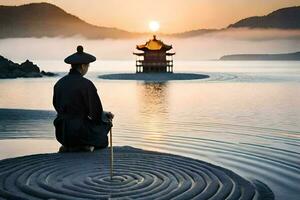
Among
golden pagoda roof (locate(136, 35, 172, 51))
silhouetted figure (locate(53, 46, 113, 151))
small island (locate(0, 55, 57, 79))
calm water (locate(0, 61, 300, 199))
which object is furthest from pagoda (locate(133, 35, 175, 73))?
silhouetted figure (locate(53, 46, 113, 151))

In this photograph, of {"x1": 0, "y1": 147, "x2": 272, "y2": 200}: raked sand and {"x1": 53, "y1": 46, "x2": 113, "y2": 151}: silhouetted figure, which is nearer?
{"x1": 0, "y1": 147, "x2": 272, "y2": 200}: raked sand

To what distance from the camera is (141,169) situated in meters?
7.97

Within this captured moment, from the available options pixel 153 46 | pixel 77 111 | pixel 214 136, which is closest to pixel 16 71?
pixel 153 46

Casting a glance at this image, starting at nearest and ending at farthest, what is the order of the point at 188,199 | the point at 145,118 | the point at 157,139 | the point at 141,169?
the point at 188,199 → the point at 141,169 → the point at 157,139 → the point at 145,118

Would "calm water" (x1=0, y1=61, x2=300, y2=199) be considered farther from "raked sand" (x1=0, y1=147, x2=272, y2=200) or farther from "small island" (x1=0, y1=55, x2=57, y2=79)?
"small island" (x1=0, y1=55, x2=57, y2=79)

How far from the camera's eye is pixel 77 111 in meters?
9.31

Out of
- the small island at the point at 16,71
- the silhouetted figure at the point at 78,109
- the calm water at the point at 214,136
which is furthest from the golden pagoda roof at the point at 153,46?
the silhouetted figure at the point at 78,109

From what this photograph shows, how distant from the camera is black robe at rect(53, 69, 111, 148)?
30.3 ft

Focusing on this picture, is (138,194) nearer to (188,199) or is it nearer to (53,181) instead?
(188,199)

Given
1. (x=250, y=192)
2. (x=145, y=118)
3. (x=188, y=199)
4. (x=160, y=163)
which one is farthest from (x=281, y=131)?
(x=188, y=199)

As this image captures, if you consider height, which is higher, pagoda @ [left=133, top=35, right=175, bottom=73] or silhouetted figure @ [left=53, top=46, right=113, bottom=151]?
pagoda @ [left=133, top=35, right=175, bottom=73]

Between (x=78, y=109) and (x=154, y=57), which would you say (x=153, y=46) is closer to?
(x=154, y=57)

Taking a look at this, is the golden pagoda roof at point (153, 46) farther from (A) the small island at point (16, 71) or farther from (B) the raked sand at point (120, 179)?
(B) the raked sand at point (120, 179)

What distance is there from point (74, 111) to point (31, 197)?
3201 mm
